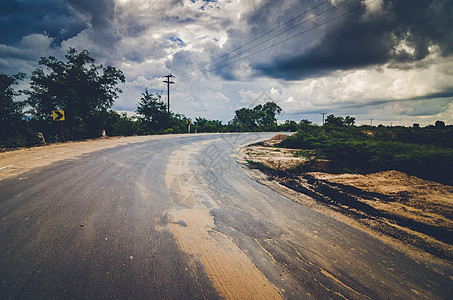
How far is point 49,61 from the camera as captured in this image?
12.8 metres

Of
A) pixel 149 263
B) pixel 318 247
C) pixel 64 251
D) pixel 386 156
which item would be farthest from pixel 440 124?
pixel 64 251

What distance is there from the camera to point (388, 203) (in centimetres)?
343

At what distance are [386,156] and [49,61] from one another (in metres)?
20.1

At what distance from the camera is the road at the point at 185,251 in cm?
168

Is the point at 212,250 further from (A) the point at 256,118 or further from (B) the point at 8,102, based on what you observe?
(A) the point at 256,118

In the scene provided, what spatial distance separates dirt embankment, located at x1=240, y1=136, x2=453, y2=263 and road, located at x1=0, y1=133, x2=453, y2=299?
1.22 feet

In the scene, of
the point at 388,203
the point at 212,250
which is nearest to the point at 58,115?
the point at 212,250

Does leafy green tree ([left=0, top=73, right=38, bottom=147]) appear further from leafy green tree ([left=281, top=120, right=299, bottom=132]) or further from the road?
leafy green tree ([left=281, top=120, right=299, bottom=132])

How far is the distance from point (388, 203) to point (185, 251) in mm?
3861

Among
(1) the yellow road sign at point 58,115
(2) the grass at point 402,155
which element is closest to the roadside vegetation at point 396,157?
(2) the grass at point 402,155

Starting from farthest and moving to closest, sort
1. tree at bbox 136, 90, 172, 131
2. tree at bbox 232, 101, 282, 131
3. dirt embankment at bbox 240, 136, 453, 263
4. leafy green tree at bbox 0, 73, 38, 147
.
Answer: tree at bbox 232, 101, 282, 131
tree at bbox 136, 90, 172, 131
leafy green tree at bbox 0, 73, 38, 147
dirt embankment at bbox 240, 136, 453, 263

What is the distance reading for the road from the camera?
1.68 meters

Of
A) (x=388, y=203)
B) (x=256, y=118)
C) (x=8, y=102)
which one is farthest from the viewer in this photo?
(x=256, y=118)

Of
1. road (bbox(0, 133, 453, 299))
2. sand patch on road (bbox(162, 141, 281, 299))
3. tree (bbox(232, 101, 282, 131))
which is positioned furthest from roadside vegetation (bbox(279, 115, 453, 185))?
tree (bbox(232, 101, 282, 131))
